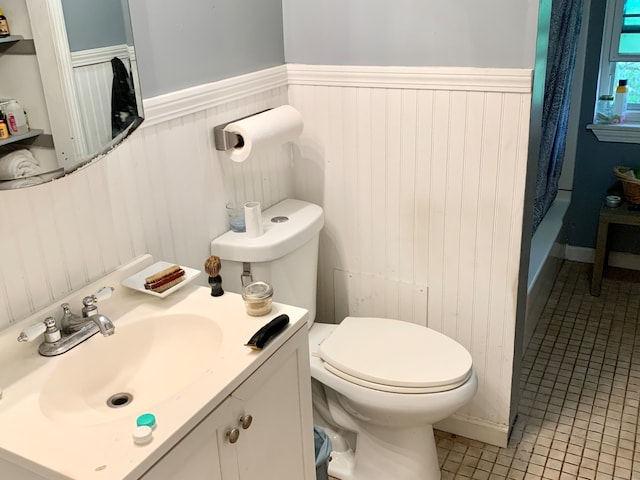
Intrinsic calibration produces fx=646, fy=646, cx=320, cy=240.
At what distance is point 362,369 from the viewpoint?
1.86 m

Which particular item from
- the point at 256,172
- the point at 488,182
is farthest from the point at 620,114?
the point at 256,172

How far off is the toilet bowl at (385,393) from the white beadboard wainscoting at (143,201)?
488mm

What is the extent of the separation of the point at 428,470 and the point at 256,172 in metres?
1.07

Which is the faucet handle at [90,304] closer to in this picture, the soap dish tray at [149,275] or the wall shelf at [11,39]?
the soap dish tray at [149,275]

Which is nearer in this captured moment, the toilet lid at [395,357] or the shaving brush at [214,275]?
the shaving brush at [214,275]

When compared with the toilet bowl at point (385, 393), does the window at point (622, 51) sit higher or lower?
higher

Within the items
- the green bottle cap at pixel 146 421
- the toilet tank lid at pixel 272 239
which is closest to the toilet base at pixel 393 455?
the toilet tank lid at pixel 272 239

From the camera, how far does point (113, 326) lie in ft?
4.42

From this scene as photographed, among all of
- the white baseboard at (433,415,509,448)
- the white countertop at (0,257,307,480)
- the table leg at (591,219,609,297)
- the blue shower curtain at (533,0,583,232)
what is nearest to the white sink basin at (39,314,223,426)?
the white countertop at (0,257,307,480)

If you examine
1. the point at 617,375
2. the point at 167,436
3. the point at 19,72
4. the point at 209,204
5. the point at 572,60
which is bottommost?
the point at 617,375

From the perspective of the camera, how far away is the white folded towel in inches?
49.1

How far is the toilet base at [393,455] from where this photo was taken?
6.47ft

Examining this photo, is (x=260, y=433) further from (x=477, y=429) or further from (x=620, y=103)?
(x=620, y=103)

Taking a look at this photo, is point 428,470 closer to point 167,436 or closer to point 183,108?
point 167,436
